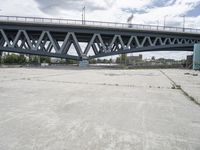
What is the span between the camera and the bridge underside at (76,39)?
43938mm

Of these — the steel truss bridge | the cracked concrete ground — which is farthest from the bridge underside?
the cracked concrete ground

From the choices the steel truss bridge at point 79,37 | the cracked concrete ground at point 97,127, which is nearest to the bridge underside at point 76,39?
the steel truss bridge at point 79,37

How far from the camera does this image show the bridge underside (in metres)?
43.9

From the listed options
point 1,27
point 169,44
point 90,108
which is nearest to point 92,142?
point 90,108

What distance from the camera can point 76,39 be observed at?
4638 centimetres

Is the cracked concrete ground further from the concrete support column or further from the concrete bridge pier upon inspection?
the concrete support column

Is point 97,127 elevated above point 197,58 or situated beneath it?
situated beneath

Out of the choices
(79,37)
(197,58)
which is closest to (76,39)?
(79,37)

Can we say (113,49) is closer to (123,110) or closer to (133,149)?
(123,110)

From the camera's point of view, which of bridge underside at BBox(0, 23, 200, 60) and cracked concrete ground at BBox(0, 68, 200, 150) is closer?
cracked concrete ground at BBox(0, 68, 200, 150)

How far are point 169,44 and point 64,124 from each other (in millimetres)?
53069

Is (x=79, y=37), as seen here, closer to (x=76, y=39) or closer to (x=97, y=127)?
(x=76, y=39)

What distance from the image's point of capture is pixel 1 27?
43.1 meters

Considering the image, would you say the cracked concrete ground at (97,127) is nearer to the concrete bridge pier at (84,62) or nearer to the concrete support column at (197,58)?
the concrete bridge pier at (84,62)
